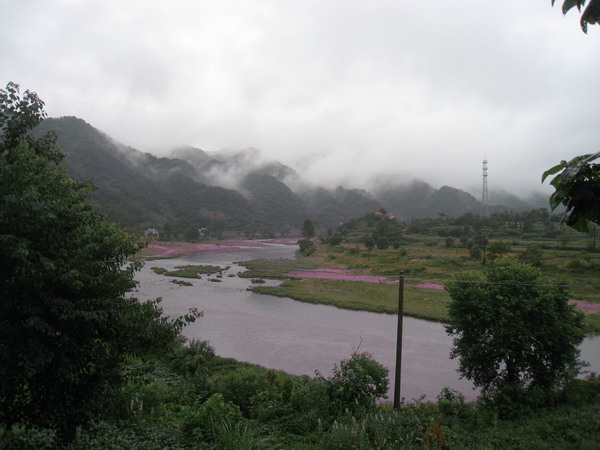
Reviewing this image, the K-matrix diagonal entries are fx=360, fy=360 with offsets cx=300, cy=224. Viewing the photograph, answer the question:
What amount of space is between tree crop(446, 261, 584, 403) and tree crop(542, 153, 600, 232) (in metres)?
8.41

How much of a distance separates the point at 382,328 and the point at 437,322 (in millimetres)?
3367

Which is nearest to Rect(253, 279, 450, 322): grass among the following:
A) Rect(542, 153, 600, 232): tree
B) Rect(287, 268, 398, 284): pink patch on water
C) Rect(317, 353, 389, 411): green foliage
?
Rect(287, 268, 398, 284): pink patch on water

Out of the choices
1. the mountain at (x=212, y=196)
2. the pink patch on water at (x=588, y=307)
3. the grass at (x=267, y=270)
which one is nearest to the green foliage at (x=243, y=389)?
the pink patch on water at (x=588, y=307)

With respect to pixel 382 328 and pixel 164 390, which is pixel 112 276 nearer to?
A: pixel 164 390

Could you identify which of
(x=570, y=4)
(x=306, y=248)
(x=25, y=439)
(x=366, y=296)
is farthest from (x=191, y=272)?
(x=570, y=4)

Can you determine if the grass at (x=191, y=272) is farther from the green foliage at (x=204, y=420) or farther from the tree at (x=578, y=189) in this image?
the tree at (x=578, y=189)

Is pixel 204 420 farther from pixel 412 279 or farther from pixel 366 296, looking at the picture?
pixel 412 279

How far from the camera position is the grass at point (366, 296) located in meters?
21.4

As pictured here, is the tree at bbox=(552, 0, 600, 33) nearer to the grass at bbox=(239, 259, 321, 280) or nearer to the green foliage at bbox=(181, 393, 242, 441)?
the green foliage at bbox=(181, 393, 242, 441)

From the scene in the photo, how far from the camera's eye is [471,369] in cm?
949

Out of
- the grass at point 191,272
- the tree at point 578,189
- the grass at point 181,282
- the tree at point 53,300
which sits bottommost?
the grass at point 181,282

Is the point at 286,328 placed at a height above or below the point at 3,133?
below

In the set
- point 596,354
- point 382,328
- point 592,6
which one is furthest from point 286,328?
point 592,6

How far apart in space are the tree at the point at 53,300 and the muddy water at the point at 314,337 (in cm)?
917
